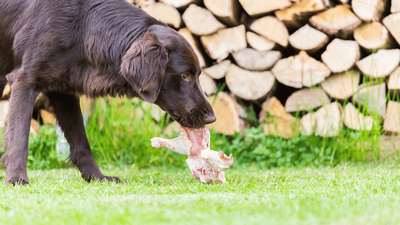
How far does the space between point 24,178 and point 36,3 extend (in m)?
1.05

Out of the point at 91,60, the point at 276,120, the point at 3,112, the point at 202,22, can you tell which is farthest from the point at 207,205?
the point at 3,112

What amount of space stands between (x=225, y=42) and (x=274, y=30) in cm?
49

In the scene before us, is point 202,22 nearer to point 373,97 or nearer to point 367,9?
point 367,9

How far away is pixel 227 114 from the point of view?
3961mm

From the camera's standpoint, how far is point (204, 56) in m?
4.05

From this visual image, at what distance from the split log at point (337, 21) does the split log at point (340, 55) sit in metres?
0.10

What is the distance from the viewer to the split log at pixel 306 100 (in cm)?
378

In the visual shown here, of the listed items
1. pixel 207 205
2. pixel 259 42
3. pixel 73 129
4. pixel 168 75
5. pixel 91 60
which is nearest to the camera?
pixel 207 205

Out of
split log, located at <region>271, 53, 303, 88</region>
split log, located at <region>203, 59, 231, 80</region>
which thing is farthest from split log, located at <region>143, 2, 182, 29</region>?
split log, located at <region>271, 53, 303, 88</region>

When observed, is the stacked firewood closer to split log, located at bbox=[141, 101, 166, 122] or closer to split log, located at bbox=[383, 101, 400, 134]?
split log, located at bbox=[383, 101, 400, 134]

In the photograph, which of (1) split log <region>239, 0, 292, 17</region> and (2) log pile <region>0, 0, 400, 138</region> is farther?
(1) split log <region>239, 0, 292, 17</region>

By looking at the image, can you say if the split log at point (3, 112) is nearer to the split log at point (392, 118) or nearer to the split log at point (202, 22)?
the split log at point (202, 22)

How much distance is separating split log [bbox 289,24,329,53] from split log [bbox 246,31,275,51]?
0.21m

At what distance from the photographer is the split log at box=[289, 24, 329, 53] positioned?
3.66 m
